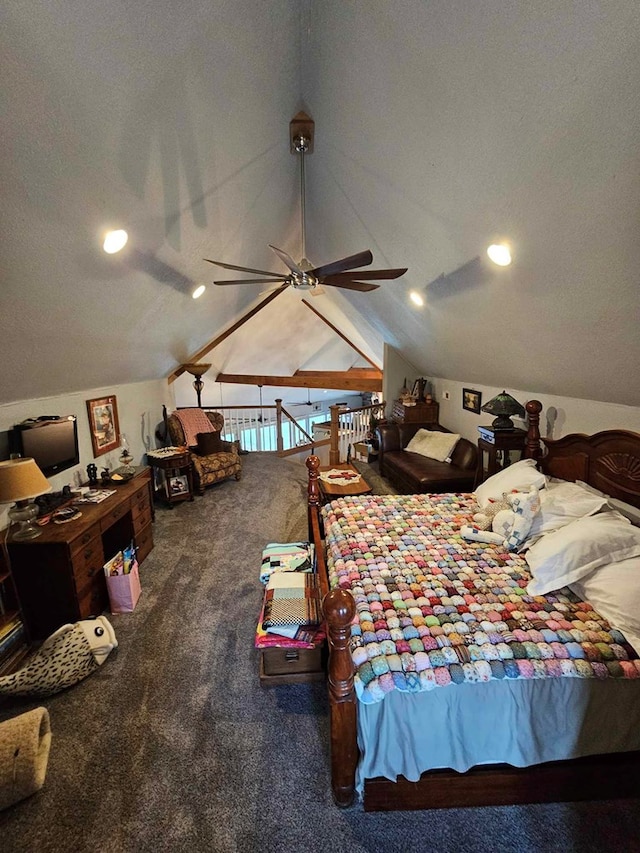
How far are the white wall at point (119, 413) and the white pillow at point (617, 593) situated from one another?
3.63m

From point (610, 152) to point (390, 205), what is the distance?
57.7 inches

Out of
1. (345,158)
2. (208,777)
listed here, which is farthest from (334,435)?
(208,777)

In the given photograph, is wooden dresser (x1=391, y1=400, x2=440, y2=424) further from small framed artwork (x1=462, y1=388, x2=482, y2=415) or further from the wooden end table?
the wooden end table

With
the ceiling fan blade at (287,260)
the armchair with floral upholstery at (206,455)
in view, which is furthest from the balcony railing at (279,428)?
the ceiling fan blade at (287,260)

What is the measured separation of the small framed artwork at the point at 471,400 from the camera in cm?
456

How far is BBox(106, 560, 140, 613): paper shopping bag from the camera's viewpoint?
8.86 ft

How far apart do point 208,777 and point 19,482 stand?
1.88m

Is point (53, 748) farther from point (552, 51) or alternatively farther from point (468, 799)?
point (552, 51)

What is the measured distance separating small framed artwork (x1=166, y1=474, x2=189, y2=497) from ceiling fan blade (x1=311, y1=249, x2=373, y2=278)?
127 inches

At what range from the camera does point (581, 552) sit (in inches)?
74.6

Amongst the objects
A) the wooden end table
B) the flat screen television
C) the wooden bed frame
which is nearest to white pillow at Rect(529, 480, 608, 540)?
the wooden bed frame

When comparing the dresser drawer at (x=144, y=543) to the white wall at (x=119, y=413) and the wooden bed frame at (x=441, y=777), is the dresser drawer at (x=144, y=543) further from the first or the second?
the wooden bed frame at (x=441, y=777)

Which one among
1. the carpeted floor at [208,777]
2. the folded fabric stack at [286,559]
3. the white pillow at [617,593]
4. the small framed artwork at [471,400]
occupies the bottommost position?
the carpeted floor at [208,777]

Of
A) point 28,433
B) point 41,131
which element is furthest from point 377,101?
point 28,433
